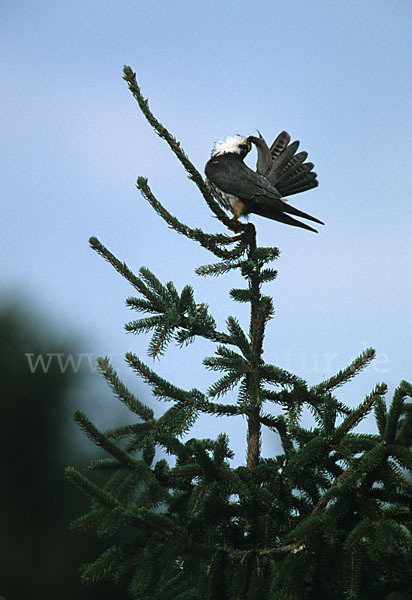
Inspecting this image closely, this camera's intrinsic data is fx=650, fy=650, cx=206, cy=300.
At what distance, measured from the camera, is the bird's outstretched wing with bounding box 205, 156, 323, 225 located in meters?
4.19

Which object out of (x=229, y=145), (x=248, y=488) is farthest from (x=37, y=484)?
(x=248, y=488)

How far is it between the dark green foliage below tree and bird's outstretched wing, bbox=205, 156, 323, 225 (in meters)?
5.05

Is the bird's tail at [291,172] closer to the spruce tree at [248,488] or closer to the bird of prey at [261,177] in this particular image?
the bird of prey at [261,177]

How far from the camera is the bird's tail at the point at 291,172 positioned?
14.6ft

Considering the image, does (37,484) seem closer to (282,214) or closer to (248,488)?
(282,214)

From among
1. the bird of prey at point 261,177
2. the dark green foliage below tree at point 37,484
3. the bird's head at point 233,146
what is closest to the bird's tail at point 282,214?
the bird of prey at point 261,177

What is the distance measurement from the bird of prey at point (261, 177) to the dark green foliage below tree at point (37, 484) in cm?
502

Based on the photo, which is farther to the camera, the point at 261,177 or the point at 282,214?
the point at 261,177

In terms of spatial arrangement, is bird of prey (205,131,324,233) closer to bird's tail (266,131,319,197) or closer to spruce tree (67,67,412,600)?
bird's tail (266,131,319,197)

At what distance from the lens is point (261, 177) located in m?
4.41

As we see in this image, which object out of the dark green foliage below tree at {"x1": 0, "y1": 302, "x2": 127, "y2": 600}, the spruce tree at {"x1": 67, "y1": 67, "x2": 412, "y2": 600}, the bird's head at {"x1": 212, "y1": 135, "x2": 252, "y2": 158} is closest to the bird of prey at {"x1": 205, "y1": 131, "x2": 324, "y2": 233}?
the bird's head at {"x1": 212, "y1": 135, "x2": 252, "y2": 158}

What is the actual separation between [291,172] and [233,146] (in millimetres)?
472

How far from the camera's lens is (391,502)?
255cm

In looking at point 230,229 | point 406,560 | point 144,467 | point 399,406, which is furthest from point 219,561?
point 230,229
